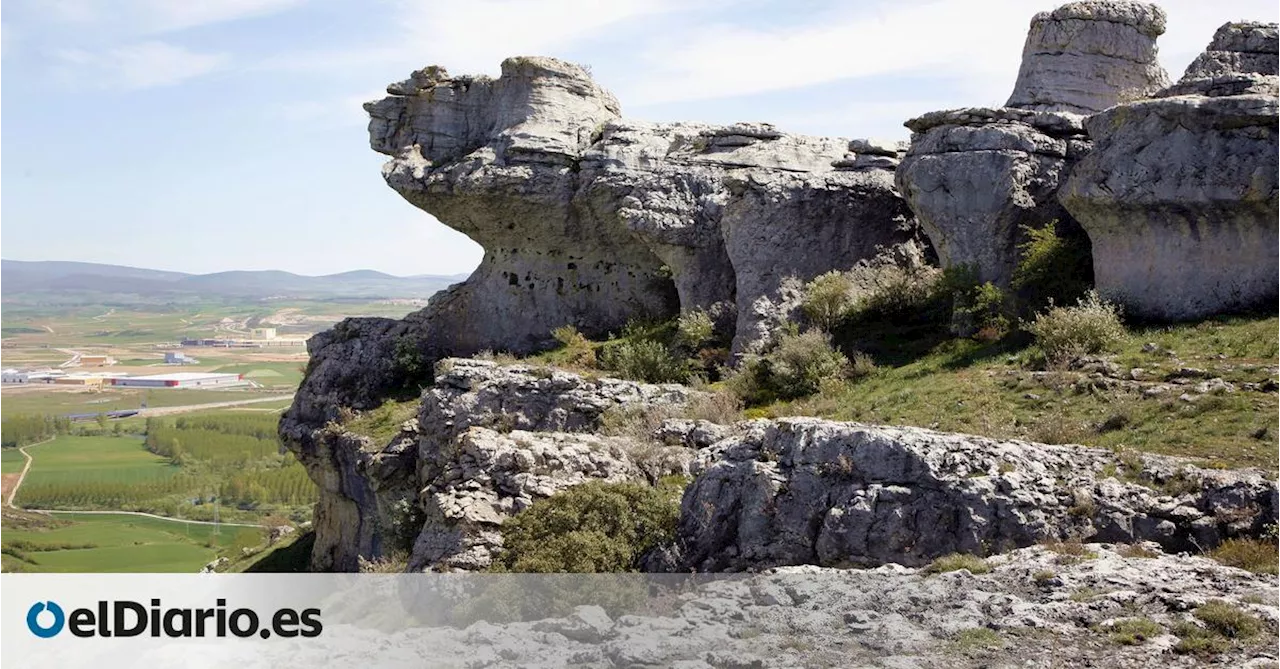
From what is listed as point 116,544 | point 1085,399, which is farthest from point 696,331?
point 116,544

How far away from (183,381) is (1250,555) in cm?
15961

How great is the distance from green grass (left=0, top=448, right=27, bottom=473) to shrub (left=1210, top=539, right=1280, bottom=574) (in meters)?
107

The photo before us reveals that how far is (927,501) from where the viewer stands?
50.4 feet

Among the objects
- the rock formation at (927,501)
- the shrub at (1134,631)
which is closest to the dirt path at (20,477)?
the rock formation at (927,501)

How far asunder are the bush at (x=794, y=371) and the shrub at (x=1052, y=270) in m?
3.69

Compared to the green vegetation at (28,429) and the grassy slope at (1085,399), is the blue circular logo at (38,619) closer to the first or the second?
the grassy slope at (1085,399)

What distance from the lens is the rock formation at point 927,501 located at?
48.3 feet

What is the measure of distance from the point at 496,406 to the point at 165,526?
207 feet

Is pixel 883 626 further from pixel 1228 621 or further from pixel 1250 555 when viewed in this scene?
pixel 1250 555

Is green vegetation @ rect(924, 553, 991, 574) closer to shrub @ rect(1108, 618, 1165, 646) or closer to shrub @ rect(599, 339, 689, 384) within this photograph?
shrub @ rect(1108, 618, 1165, 646)

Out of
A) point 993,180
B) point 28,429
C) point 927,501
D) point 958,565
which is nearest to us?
point 958,565

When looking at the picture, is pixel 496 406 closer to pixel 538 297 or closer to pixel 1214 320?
pixel 538 297

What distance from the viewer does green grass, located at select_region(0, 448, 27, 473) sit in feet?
348

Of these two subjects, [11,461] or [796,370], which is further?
[11,461]
